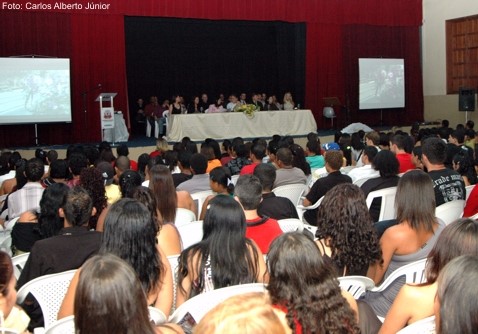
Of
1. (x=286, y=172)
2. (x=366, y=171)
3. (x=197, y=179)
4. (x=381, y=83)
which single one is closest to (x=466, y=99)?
(x=381, y=83)

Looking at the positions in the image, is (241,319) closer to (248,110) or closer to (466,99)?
(248,110)

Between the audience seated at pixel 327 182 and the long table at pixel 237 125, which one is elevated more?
the long table at pixel 237 125

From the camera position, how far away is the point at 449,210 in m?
3.98

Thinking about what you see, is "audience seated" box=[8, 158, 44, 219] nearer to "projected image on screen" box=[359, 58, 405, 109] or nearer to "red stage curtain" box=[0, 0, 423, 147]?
"red stage curtain" box=[0, 0, 423, 147]

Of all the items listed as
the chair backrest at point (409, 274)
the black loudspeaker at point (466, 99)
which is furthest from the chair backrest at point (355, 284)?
the black loudspeaker at point (466, 99)

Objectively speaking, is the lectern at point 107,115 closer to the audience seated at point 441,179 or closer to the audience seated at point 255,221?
the audience seated at point 441,179

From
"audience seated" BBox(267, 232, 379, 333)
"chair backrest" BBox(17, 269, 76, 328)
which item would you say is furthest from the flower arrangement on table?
"audience seated" BBox(267, 232, 379, 333)

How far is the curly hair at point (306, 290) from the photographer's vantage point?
185 centimetres

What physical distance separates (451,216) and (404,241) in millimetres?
1157

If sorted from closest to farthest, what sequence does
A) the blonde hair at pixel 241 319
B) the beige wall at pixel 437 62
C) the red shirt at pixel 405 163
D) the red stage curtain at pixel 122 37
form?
the blonde hair at pixel 241 319 → the red shirt at pixel 405 163 → the red stage curtain at pixel 122 37 → the beige wall at pixel 437 62

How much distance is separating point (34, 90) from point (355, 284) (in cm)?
1084

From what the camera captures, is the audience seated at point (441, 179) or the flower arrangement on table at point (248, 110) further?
the flower arrangement on table at point (248, 110)

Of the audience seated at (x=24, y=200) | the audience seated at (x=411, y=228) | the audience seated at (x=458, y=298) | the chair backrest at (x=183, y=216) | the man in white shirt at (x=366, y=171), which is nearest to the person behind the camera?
the audience seated at (x=458, y=298)

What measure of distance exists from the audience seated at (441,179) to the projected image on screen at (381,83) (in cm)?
1163
